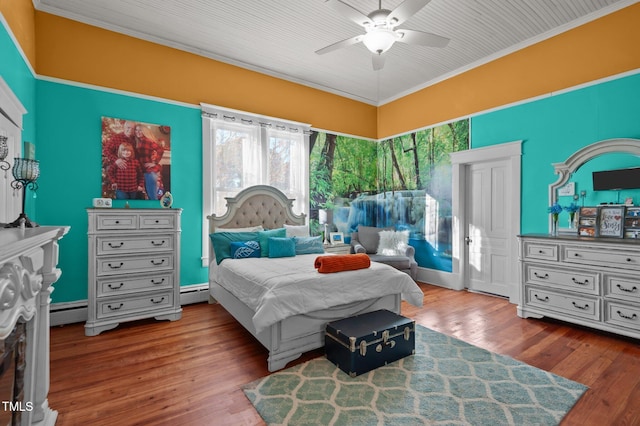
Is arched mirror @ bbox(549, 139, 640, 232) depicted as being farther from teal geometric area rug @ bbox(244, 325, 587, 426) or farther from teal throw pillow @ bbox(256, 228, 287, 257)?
teal throw pillow @ bbox(256, 228, 287, 257)

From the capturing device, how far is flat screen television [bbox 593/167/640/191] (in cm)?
336

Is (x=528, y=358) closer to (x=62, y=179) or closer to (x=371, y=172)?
(x=371, y=172)

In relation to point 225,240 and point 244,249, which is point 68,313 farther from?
point 244,249

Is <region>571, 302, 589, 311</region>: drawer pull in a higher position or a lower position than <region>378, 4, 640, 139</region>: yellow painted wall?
lower

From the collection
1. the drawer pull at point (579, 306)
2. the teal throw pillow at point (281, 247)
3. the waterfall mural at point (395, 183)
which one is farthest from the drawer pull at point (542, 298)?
the teal throw pillow at point (281, 247)

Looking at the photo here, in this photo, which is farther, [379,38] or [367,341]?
[379,38]

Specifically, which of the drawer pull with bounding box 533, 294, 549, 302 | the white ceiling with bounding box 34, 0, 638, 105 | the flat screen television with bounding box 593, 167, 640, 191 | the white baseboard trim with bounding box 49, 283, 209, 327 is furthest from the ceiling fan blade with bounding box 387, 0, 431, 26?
the white baseboard trim with bounding box 49, 283, 209, 327

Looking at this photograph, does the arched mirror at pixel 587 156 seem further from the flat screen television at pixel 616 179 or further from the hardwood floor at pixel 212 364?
the hardwood floor at pixel 212 364

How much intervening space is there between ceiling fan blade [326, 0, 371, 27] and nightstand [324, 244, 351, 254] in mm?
3431

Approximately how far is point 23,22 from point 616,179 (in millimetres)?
6367

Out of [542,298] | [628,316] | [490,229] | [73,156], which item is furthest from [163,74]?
[628,316]

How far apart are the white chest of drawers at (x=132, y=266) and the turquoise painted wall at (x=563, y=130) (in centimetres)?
460

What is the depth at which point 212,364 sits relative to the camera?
2.74m

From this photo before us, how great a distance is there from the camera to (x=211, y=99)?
4645 millimetres
